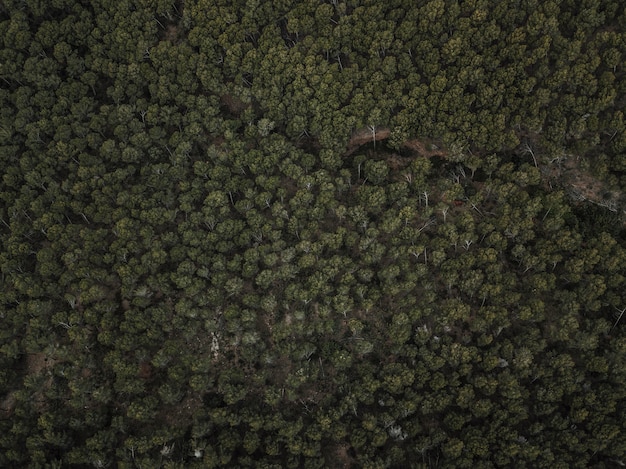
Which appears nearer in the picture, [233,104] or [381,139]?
[381,139]

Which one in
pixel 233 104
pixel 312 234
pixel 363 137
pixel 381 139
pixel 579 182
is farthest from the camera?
pixel 233 104

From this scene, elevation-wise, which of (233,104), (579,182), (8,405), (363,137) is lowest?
(8,405)

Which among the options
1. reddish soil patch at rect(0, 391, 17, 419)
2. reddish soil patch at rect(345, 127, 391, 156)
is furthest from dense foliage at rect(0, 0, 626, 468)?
reddish soil patch at rect(345, 127, 391, 156)

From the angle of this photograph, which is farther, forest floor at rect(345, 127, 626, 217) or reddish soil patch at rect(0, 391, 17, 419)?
forest floor at rect(345, 127, 626, 217)

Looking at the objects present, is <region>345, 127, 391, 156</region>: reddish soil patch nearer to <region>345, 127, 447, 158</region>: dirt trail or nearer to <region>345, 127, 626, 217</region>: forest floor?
<region>345, 127, 447, 158</region>: dirt trail

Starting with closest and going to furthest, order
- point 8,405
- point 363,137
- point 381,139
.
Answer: point 8,405 < point 381,139 < point 363,137

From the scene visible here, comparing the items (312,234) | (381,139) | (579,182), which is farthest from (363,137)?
(579,182)

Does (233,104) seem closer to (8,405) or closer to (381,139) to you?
(381,139)

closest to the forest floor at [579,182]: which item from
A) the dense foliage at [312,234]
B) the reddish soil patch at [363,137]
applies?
the dense foliage at [312,234]

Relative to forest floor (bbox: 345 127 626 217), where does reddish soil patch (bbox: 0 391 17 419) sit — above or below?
below
